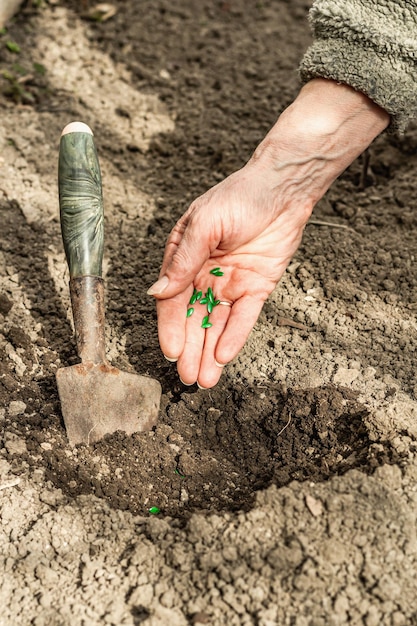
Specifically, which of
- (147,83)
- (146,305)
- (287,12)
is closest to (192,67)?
(147,83)

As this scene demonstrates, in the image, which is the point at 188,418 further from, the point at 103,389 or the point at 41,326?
the point at 41,326

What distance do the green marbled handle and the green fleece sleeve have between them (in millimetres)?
947

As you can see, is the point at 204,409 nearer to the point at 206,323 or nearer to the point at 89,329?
the point at 206,323

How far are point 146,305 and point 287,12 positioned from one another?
120 inches

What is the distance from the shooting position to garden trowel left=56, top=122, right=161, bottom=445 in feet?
8.54

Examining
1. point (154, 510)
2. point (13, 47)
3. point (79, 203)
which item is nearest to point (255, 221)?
point (79, 203)

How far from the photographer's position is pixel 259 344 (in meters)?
2.95

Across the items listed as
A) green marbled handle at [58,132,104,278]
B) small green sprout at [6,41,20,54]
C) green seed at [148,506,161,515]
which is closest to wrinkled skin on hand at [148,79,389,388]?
green marbled handle at [58,132,104,278]

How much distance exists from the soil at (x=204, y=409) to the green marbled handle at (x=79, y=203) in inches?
18.2

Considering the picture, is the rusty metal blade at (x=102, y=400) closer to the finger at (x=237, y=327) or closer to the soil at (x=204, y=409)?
the soil at (x=204, y=409)

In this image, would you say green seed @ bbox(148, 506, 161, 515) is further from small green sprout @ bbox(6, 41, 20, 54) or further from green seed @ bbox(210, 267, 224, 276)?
small green sprout @ bbox(6, 41, 20, 54)

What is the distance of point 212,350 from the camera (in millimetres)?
2750

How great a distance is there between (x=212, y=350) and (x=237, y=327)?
0.41ft

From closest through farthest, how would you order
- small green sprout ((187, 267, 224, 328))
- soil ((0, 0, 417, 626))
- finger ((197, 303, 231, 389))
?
soil ((0, 0, 417, 626)), finger ((197, 303, 231, 389)), small green sprout ((187, 267, 224, 328))
